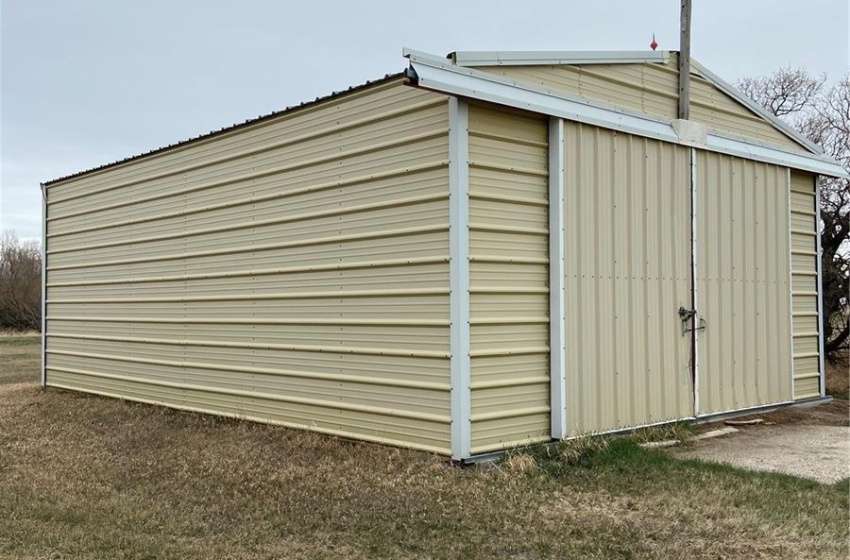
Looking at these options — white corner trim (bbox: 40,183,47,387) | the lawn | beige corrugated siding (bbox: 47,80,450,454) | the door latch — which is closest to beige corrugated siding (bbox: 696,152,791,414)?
the door latch

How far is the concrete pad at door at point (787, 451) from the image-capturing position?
5.72 metres

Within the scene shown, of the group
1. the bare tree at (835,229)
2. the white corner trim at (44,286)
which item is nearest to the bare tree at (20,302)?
the white corner trim at (44,286)

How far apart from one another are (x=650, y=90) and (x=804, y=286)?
11.2ft

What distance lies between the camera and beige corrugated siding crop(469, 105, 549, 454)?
5.79 meters

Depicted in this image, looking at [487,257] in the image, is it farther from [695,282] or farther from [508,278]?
[695,282]

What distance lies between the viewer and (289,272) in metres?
7.26

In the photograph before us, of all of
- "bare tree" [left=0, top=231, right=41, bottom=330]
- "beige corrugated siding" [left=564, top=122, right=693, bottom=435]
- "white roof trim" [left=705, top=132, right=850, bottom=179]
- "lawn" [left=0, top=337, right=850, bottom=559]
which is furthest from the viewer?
"bare tree" [left=0, top=231, right=41, bottom=330]

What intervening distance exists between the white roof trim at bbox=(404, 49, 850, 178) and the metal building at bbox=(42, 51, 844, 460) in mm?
19

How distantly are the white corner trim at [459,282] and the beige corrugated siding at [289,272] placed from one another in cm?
12

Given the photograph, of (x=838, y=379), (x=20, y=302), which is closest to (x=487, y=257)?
(x=838, y=379)

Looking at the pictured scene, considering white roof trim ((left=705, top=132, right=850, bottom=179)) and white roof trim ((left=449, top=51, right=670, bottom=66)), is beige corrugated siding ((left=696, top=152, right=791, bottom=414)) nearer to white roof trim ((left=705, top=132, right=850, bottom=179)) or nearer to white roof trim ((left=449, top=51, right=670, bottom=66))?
white roof trim ((left=705, top=132, right=850, bottom=179))

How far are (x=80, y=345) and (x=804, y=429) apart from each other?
9.00 m

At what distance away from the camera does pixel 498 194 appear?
595cm

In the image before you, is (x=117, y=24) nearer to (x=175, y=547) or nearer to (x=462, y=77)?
(x=462, y=77)
